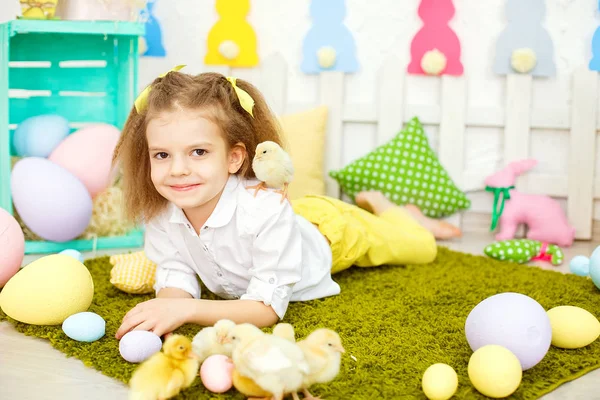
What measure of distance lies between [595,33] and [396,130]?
86cm

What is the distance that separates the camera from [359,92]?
3.12 metres

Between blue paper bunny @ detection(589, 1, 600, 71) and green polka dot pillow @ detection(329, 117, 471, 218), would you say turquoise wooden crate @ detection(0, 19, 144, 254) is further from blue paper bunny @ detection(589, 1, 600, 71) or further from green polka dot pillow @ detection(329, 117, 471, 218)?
blue paper bunny @ detection(589, 1, 600, 71)

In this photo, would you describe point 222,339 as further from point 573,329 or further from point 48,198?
point 48,198

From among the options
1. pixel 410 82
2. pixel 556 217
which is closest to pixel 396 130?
pixel 410 82

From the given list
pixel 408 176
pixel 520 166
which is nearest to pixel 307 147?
pixel 408 176

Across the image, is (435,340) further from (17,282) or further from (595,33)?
(595,33)

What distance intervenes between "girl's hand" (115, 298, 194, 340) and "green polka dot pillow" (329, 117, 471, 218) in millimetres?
1502

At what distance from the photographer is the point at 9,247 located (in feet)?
5.90

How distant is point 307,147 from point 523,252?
3.14 feet

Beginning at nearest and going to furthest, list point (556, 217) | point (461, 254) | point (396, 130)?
point (461, 254) < point (556, 217) < point (396, 130)

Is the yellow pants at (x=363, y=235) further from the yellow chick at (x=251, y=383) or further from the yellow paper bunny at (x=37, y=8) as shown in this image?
the yellow paper bunny at (x=37, y=8)

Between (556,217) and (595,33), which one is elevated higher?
(595,33)

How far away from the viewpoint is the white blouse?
159cm

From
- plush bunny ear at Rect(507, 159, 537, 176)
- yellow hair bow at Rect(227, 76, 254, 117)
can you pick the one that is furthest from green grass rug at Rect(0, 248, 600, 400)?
plush bunny ear at Rect(507, 159, 537, 176)
